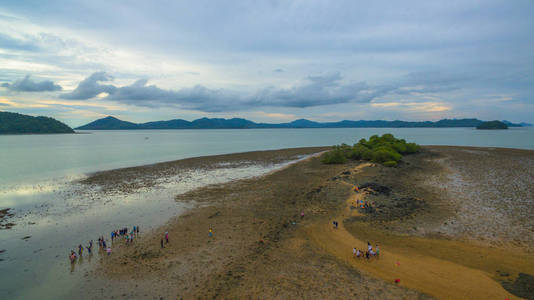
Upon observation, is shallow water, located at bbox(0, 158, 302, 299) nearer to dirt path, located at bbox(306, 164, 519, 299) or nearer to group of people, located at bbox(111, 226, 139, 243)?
group of people, located at bbox(111, 226, 139, 243)

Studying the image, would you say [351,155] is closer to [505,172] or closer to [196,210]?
[505,172]

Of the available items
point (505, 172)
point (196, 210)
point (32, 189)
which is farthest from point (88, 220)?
point (505, 172)

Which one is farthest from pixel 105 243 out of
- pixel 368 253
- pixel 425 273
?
pixel 425 273

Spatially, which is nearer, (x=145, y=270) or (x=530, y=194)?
(x=145, y=270)

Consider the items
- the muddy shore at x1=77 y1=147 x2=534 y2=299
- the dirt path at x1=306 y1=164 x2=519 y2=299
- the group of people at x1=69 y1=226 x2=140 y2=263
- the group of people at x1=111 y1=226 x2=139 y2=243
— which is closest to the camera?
the dirt path at x1=306 y1=164 x2=519 y2=299

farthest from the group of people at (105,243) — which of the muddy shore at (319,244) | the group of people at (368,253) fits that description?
the group of people at (368,253)

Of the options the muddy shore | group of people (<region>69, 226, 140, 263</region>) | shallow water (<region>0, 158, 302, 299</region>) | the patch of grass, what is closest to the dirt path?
the muddy shore

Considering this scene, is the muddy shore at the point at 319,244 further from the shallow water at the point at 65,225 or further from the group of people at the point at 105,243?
the shallow water at the point at 65,225
